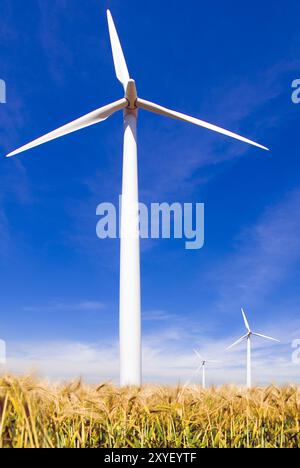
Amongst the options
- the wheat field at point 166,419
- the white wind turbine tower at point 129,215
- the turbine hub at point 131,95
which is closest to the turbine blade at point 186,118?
the white wind turbine tower at point 129,215

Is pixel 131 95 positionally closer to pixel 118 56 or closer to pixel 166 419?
pixel 118 56

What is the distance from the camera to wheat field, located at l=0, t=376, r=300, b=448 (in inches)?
211

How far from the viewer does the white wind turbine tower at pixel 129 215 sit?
543 inches

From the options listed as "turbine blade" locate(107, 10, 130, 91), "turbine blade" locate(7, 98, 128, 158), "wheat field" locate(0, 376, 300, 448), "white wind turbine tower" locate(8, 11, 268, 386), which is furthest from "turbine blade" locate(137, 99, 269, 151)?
"wheat field" locate(0, 376, 300, 448)

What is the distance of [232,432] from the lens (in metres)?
6.04

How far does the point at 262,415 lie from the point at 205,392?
1178 mm

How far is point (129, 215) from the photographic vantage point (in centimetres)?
1484

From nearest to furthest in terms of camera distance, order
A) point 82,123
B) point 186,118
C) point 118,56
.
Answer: point 82,123 < point 186,118 < point 118,56

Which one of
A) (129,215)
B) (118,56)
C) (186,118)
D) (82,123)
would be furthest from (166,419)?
(118,56)

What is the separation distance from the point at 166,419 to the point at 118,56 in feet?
63.6

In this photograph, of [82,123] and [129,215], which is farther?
[82,123]

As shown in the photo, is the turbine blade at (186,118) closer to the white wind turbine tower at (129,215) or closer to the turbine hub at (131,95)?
the white wind turbine tower at (129,215)
